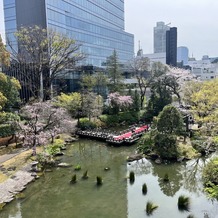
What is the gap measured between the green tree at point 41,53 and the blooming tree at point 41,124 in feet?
34.4

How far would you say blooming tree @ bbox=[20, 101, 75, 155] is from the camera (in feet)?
70.2

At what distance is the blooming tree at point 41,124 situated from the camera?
70.2 feet

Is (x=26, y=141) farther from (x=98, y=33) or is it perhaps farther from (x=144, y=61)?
(x=98, y=33)

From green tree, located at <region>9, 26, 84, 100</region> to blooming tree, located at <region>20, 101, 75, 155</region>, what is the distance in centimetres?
1048

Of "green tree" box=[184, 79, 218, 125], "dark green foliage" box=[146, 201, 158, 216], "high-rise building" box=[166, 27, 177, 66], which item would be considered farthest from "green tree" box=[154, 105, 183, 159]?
"high-rise building" box=[166, 27, 177, 66]

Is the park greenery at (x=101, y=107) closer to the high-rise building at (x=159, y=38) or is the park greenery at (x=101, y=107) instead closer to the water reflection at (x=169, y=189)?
the water reflection at (x=169, y=189)

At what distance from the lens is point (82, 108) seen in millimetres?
32094

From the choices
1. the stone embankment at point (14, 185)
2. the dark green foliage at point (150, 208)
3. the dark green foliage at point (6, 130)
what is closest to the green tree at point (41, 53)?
the dark green foliage at point (6, 130)

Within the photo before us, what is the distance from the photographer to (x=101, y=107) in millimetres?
34969

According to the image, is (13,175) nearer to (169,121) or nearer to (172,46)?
(169,121)

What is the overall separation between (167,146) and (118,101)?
15966mm

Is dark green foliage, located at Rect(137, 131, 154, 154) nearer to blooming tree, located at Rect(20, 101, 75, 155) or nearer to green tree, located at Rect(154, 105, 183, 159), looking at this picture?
green tree, located at Rect(154, 105, 183, 159)

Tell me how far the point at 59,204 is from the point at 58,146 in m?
9.74

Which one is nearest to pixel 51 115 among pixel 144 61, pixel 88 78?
pixel 88 78
